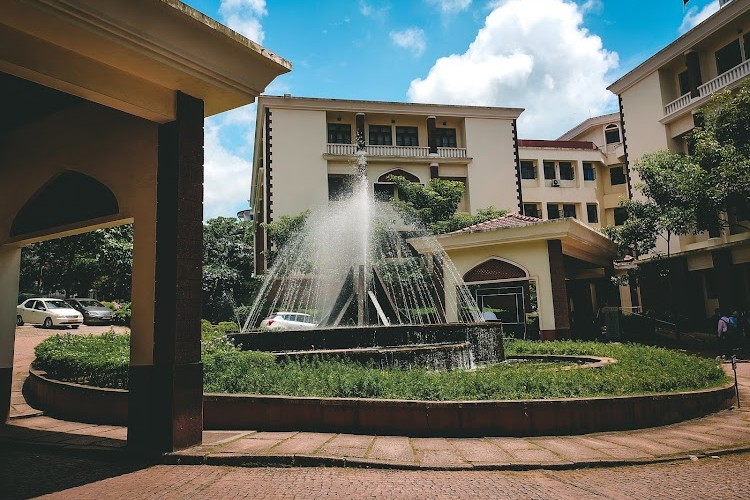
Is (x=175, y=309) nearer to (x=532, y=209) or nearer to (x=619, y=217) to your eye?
(x=532, y=209)

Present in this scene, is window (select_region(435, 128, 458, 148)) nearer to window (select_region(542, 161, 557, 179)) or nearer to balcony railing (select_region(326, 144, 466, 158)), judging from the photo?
balcony railing (select_region(326, 144, 466, 158))

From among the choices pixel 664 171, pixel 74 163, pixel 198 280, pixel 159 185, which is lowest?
pixel 198 280

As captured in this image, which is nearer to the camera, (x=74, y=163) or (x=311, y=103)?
(x=74, y=163)

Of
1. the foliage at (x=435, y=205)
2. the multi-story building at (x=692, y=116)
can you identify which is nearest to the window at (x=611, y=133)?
the multi-story building at (x=692, y=116)

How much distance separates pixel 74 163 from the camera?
6566mm

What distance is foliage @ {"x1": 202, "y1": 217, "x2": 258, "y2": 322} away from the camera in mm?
32219

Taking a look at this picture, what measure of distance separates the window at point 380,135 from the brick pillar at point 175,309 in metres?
28.1

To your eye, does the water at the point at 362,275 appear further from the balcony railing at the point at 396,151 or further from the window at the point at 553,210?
the window at the point at 553,210

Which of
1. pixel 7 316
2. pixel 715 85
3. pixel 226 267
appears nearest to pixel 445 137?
pixel 715 85

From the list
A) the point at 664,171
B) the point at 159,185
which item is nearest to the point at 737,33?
the point at 664,171

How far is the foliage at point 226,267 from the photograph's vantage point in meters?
32.2

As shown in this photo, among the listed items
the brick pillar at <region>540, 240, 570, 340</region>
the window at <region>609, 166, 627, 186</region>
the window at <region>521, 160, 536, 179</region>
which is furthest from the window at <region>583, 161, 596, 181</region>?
the brick pillar at <region>540, 240, 570, 340</region>

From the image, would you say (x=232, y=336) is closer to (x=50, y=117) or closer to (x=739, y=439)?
(x=50, y=117)

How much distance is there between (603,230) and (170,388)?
2428 cm
